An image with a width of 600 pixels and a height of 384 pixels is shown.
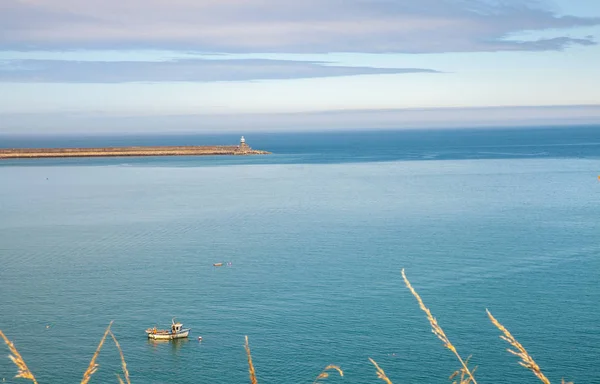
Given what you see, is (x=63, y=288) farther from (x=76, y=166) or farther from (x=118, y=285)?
(x=76, y=166)

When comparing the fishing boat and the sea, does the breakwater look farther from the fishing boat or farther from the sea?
the fishing boat

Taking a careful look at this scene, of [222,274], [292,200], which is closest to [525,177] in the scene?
[292,200]

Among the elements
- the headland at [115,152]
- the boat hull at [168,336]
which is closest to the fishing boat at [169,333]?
the boat hull at [168,336]

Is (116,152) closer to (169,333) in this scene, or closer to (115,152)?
(115,152)

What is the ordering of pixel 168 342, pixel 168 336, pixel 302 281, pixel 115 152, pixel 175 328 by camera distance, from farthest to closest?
pixel 115 152, pixel 302 281, pixel 175 328, pixel 168 336, pixel 168 342

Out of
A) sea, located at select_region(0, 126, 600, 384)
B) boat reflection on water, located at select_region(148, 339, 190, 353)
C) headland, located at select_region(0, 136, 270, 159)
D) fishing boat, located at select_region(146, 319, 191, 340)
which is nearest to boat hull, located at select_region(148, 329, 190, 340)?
fishing boat, located at select_region(146, 319, 191, 340)

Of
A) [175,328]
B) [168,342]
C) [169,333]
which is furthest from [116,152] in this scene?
[168,342]

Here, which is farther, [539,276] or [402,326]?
[539,276]
